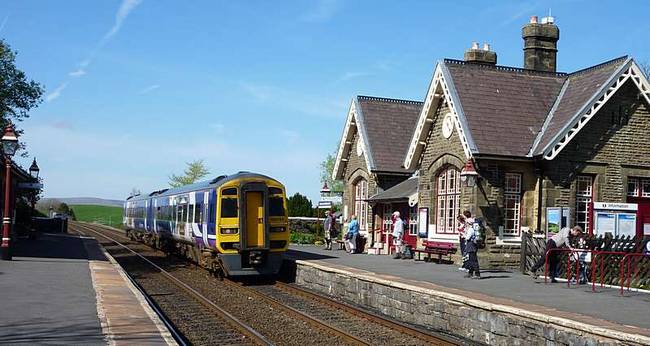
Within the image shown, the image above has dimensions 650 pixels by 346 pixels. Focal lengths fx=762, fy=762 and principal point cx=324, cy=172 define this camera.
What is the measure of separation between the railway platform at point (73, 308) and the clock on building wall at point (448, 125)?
412 inches

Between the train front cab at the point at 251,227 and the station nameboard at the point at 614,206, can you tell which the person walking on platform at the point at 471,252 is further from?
the train front cab at the point at 251,227

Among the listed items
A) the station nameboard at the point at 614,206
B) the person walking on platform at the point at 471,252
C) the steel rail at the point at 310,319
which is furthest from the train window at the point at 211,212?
the station nameboard at the point at 614,206

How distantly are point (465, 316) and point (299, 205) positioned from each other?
38944 millimetres

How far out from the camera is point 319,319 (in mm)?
13922

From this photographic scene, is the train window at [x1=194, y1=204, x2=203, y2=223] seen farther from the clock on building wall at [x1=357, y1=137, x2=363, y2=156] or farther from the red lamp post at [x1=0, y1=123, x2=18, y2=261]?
the clock on building wall at [x1=357, y1=137, x2=363, y2=156]

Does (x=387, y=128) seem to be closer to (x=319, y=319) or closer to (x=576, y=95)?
(x=576, y=95)

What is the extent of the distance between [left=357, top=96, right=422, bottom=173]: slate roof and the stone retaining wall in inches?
480

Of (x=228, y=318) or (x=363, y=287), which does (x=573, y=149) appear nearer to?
(x=363, y=287)

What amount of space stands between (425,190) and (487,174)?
3.45 metres

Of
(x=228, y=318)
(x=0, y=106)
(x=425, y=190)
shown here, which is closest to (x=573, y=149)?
(x=425, y=190)

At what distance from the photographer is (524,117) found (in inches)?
896

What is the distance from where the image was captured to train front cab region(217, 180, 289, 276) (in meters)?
19.5

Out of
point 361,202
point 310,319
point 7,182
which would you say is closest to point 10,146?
point 7,182

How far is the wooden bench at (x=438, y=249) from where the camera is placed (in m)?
22.0
